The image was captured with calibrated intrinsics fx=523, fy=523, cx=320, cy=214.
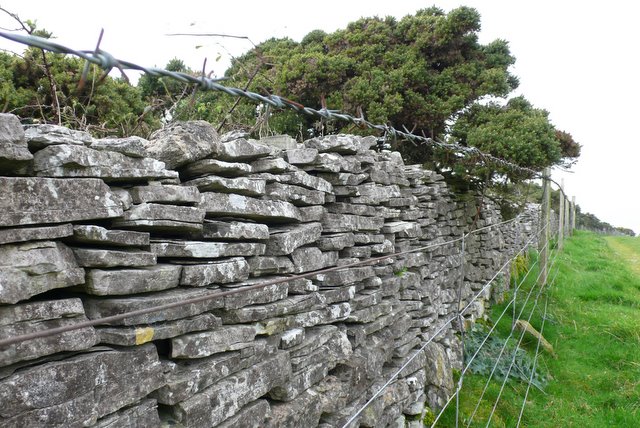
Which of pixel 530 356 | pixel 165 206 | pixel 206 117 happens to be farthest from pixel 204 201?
pixel 530 356

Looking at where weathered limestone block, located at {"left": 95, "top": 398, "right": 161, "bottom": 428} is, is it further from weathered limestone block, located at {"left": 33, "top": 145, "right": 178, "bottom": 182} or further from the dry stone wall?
weathered limestone block, located at {"left": 33, "top": 145, "right": 178, "bottom": 182}

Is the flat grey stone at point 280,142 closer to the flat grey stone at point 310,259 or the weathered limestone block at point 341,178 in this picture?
the weathered limestone block at point 341,178

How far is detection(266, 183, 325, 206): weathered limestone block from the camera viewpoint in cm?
356

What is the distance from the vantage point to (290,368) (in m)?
3.35

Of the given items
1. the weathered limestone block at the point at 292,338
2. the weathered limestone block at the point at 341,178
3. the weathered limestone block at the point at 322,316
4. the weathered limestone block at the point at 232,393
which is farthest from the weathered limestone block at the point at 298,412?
the weathered limestone block at the point at 341,178

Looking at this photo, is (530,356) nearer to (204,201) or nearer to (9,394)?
(204,201)

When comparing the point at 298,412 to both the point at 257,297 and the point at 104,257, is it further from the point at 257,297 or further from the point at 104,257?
the point at 104,257

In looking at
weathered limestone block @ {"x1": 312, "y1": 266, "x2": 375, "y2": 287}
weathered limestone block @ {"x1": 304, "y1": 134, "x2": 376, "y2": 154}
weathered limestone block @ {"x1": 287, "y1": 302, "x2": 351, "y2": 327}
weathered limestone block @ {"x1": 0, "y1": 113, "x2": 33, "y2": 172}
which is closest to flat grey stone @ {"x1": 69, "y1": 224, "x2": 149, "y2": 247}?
weathered limestone block @ {"x1": 0, "y1": 113, "x2": 33, "y2": 172}

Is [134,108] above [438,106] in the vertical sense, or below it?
below

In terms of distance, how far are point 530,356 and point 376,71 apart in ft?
18.7

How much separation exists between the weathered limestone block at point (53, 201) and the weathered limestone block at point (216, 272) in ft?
1.63

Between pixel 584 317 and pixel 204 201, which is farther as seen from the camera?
pixel 584 317

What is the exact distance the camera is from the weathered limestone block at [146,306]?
95.2 inches

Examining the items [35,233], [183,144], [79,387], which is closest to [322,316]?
[183,144]
